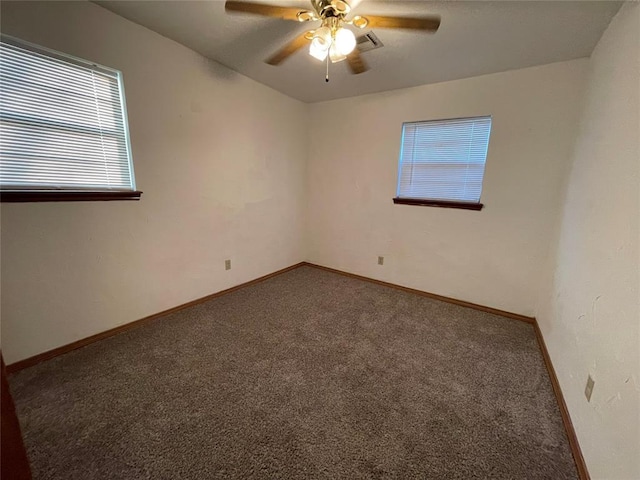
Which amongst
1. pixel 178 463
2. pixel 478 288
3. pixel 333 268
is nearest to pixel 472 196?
pixel 478 288

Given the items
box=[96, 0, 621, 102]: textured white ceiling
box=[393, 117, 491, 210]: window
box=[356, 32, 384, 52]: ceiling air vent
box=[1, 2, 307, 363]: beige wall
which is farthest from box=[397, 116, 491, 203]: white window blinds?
box=[1, 2, 307, 363]: beige wall

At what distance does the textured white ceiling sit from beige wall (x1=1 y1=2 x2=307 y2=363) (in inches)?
10.1

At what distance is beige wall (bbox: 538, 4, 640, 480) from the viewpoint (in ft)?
3.28

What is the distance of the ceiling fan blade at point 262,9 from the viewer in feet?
4.26

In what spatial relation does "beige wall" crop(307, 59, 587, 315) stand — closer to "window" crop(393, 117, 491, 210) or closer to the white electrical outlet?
"window" crop(393, 117, 491, 210)

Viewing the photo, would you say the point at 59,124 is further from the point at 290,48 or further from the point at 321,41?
the point at 321,41

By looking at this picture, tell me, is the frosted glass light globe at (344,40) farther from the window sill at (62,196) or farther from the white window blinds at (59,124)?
the window sill at (62,196)

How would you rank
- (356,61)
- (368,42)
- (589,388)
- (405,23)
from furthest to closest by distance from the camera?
(368,42) → (356,61) → (405,23) → (589,388)

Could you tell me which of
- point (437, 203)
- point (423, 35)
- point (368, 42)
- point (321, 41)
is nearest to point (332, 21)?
point (321, 41)

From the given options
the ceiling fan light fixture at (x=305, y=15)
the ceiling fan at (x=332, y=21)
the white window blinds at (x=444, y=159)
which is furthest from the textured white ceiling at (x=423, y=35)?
the white window blinds at (x=444, y=159)

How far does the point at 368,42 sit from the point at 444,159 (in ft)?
4.67

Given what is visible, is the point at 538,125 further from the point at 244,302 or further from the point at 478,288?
the point at 244,302

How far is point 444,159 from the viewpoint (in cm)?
277

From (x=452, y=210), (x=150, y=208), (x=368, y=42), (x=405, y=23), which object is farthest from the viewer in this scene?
(x=452, y=210)
